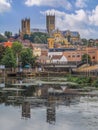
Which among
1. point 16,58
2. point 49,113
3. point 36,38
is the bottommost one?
point 49,113

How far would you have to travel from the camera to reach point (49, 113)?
25.2 m

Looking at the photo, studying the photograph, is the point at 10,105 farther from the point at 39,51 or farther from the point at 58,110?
the point at 39,51

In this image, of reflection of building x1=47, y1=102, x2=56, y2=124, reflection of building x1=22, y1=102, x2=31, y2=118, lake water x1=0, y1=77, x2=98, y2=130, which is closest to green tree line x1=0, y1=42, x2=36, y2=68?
lake water x1=0, y1=77, x2=98, y2=130

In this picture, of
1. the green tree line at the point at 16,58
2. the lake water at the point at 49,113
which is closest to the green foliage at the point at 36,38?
the green tree line at the point at 16,58

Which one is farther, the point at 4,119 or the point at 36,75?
the point at 36,75

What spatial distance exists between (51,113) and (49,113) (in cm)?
14

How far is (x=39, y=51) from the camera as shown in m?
141

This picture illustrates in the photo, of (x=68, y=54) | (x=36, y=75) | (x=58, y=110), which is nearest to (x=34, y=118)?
(x=58, y=110)

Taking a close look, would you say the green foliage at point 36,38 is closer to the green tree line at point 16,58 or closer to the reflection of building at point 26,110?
the green tree line at point 16,58

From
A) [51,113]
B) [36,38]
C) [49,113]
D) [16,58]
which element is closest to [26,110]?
[49,113]

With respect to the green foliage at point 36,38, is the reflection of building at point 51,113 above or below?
below

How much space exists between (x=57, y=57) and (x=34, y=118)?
97.9m

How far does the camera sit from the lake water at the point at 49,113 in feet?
69.5

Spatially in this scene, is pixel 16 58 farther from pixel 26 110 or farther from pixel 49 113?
pixel 49 113
